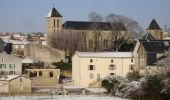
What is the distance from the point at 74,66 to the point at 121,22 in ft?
92.7

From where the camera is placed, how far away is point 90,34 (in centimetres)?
9200

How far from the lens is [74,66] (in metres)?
65.8

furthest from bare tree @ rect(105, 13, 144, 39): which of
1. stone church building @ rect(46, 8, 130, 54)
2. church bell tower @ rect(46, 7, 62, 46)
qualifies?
church bell tower @ rect(46, 7, 62, 46)

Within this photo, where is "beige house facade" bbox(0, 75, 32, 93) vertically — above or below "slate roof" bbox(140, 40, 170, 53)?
below

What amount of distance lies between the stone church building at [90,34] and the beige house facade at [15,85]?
30020 millimetres

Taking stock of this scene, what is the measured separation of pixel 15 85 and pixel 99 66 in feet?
39.2

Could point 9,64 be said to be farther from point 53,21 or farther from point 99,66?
point 53,21

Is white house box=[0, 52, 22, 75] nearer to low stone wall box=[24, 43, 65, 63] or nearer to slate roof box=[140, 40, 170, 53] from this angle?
low stone wall box=[24, 43, 65, 63]

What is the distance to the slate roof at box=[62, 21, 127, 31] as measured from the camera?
9043 centimetres

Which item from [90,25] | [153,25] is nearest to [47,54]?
[90,25]

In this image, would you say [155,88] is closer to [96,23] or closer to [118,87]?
[118,87]

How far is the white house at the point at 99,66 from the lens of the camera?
62.9m

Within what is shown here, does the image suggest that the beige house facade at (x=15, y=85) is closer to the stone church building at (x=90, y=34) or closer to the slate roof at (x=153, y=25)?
the stone church building at (x=90, y=34)

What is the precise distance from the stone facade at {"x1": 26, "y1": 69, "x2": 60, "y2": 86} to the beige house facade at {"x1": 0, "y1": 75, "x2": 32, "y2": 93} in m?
6.94
